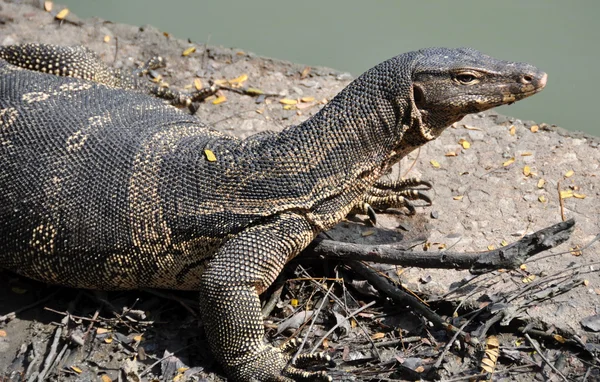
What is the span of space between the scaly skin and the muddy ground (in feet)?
1.27

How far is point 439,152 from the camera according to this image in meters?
6.55

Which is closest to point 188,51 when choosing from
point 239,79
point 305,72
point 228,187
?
point 239,79

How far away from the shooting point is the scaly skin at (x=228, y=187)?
4.47m

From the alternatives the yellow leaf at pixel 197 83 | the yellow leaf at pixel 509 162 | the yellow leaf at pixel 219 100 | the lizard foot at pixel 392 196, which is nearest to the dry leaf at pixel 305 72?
the yellow leaf at pixel 219 100

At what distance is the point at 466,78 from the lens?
447 centimetres

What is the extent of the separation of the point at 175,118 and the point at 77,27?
10.4 feet

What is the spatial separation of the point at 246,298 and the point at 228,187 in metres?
0.71

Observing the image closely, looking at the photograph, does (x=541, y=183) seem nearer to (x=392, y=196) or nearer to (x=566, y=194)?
(x=566, y=194)

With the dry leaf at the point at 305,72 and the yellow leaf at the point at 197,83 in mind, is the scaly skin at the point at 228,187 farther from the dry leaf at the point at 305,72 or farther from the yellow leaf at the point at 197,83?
the dry leaf at the point at 305,72

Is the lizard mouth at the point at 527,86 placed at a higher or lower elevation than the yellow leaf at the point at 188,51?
higher

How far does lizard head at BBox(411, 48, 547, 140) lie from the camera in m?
4.46

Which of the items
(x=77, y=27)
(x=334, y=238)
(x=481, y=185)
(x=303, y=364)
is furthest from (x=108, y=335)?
(x=77, y=27)

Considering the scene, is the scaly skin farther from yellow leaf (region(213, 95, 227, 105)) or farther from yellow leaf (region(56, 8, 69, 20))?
yellow leaf (region(56, 8, 69, 20))

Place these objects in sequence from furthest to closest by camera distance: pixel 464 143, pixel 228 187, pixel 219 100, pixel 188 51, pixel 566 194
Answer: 1. pixel 188 51
2. pixel 219 100
3. pixel 464 143
4. pixel 566 194
5. pixel 228 187
